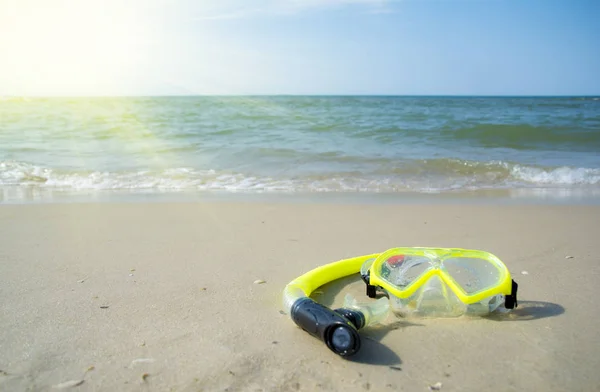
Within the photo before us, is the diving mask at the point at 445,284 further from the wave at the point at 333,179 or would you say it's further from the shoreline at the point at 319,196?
the wave at the point at 333,179

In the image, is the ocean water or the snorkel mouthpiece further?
the ocean water

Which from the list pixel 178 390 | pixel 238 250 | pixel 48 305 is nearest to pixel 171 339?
pixel 178 390

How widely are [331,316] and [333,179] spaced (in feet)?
20.7

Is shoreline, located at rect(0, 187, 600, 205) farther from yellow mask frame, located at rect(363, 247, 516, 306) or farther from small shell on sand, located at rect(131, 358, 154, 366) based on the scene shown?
small shell on sand, located at rect(131, 358, 154, 366)

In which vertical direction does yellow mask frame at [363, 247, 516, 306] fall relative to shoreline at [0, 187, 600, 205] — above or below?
above

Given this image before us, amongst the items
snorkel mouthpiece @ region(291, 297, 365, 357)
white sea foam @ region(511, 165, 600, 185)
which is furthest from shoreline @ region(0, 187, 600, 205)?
snorkel mouthpiece @ region(291, 297, 365, 357)

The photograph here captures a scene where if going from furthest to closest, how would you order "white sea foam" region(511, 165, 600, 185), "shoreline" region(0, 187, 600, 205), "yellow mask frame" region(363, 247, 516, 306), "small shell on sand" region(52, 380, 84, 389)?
"white sea foam" region(511, 165, 600, 185)
"shoreline" region(0, 187, 600, 205)
"yellow mask frame" region(363, 247, 516, 306)
"small shell on sand" region(52, 380, 84, 389)

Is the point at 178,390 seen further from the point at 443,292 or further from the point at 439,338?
the point at 443,292

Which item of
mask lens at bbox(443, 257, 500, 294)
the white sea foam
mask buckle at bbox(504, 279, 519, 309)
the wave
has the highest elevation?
mask lens at bbox(443, 257, 500, 294)

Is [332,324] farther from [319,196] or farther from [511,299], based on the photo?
[319,196]

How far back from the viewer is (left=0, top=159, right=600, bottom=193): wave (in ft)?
25.4

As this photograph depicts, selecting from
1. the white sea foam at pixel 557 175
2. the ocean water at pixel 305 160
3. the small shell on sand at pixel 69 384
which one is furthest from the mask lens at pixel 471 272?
the white sea foam at pixel 557 175

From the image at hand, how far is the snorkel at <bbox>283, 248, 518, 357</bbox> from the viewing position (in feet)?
7.65

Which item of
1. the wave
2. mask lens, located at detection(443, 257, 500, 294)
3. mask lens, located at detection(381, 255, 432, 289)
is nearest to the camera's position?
mask lens, located at detection(443, 257, 500, 294)
